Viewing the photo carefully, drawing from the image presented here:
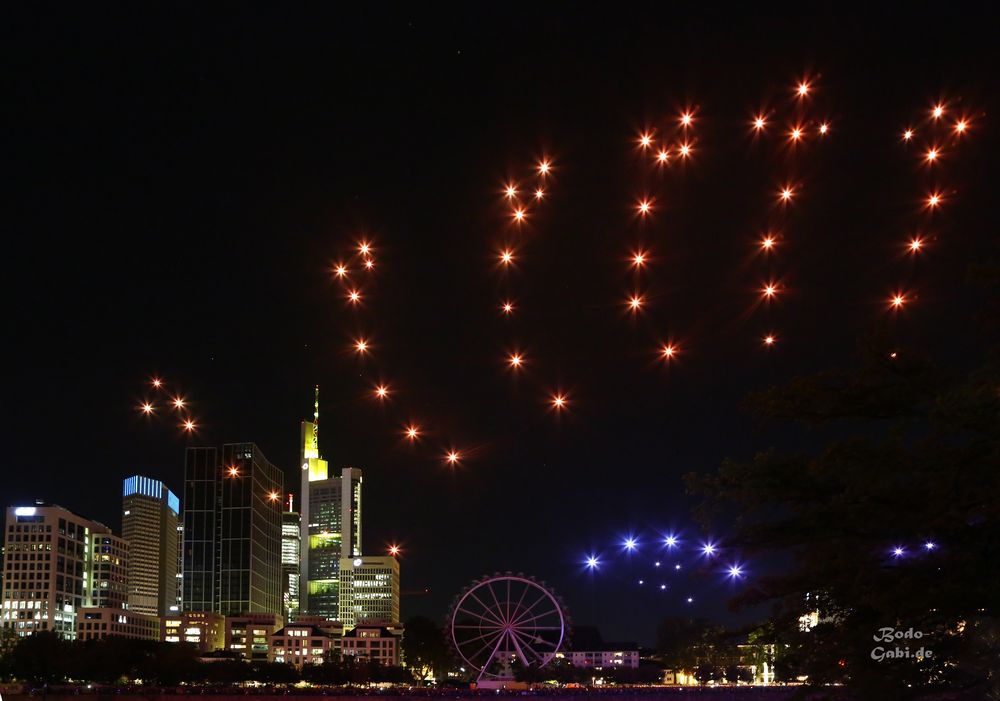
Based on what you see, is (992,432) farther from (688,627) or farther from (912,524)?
(688,627)

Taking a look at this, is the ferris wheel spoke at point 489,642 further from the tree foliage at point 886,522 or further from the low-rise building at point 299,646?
the tree foliage at point 886,522

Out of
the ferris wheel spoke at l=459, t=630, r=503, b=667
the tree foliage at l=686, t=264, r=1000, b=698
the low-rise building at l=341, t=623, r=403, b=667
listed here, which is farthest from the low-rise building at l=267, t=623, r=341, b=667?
A: the tree foliage at l=686, t=264, r=1000, b=698

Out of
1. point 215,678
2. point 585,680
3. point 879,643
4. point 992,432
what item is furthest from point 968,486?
point 585,680

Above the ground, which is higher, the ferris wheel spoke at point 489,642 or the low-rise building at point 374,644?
the ferris wheel spoke at point 489,642

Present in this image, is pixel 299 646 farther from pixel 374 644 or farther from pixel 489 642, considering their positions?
pixel 489 642

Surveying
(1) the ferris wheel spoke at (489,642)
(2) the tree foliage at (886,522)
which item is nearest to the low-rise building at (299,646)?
(1) the ferris wheel spoke at (489,642)

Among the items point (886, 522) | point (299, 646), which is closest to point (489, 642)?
point (299, 646)
